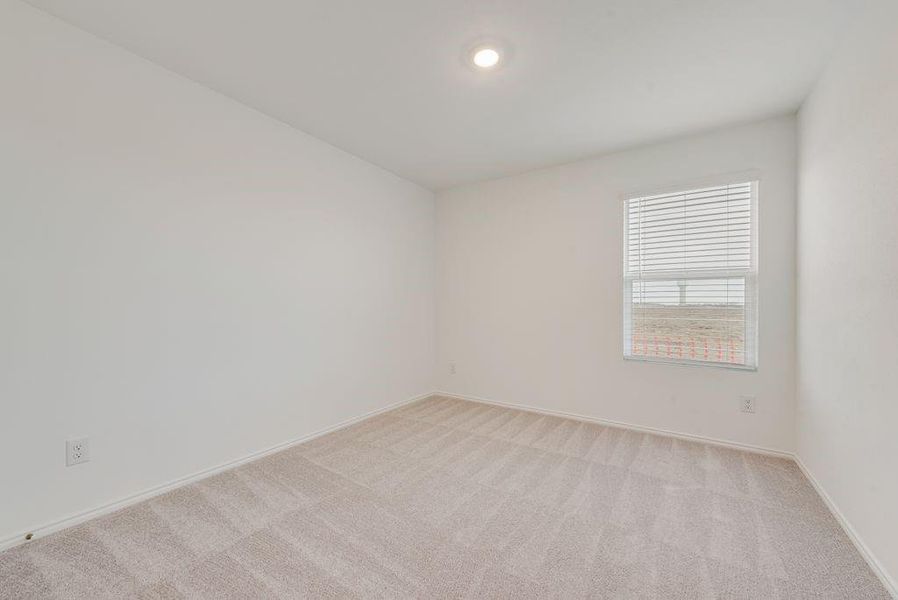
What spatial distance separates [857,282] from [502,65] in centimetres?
200

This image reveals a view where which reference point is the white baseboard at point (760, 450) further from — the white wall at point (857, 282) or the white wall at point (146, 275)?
the white wall at point (146, 275)

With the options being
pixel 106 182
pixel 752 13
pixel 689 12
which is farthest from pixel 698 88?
pixel 106 182

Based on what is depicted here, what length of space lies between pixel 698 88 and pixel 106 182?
3360 mm

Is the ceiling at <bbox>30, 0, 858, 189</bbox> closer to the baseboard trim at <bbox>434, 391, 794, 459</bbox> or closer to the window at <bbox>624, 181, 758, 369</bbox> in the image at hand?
the window at <bbox>624, 181, 758, 369</bbox>

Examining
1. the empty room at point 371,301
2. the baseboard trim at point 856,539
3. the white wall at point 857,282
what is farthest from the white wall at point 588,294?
the baseboard trim at point 856,539

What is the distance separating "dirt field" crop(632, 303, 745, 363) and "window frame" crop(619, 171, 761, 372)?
0.04 meters

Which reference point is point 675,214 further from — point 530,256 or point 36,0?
point 36,0

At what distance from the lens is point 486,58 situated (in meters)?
1.89

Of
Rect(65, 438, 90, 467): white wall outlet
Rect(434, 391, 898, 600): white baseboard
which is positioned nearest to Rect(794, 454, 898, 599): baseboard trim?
Rect(434, 391, 898, 600): white baseboard

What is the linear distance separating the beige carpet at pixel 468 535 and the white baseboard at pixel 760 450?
37 mm

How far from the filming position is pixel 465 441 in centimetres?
282

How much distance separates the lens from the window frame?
259cm

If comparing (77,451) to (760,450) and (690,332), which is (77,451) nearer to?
(690,332)

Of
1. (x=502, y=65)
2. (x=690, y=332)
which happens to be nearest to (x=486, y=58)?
(x=502, y=65)
